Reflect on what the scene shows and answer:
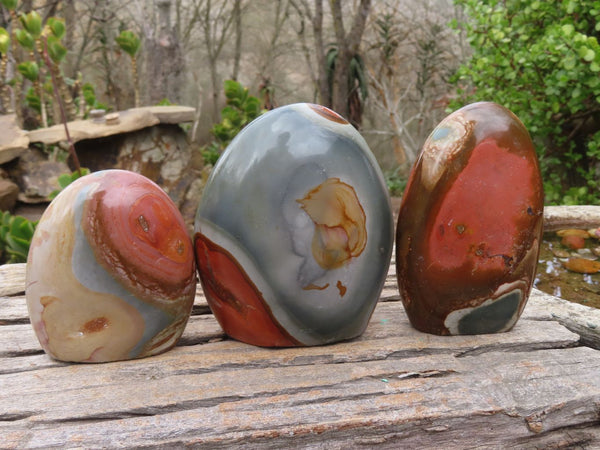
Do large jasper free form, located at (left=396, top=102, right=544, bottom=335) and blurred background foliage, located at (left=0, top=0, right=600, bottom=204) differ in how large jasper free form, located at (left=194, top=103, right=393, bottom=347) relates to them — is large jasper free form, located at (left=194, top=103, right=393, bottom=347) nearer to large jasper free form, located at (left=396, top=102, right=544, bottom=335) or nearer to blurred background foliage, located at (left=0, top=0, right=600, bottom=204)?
large jasper free form, located at (left=396, top=102, right=544, bottom=335)

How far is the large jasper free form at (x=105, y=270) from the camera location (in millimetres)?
986

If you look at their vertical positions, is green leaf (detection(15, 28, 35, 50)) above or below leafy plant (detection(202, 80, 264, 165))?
above

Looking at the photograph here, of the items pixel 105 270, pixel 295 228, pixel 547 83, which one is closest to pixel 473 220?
pixel 295 228

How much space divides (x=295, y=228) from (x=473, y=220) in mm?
347

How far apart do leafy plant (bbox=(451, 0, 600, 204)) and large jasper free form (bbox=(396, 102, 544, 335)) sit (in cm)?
123

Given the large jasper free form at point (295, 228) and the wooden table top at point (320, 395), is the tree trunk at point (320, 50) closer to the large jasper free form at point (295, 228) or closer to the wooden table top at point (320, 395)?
the large jasper free form at point (295, 228)

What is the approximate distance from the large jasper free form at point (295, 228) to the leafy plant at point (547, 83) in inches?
56.5

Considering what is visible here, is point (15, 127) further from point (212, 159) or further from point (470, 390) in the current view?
point (470, 390)

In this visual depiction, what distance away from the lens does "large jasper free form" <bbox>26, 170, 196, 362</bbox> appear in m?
0.99

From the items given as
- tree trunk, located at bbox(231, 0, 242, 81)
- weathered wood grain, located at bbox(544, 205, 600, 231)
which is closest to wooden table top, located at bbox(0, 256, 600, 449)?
weathered wood grain, located at bbox(544, 205, 600, 231)

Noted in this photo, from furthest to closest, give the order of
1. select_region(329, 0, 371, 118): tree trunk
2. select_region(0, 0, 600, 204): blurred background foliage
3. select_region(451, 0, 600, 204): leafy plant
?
select_region(329, 0, 371, 118): tree trunk < select_region(0, 0, 600, 204): blurred background foliage < select_region(451, 0, 600, 204): leafy plant

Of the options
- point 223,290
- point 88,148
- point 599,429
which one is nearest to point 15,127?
point 88,148

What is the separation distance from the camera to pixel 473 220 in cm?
107

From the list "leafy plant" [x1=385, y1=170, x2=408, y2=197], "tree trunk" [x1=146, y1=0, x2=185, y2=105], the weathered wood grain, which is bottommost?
"leafy plant" [x1=385, y1=170, x2=408, y2=197]
